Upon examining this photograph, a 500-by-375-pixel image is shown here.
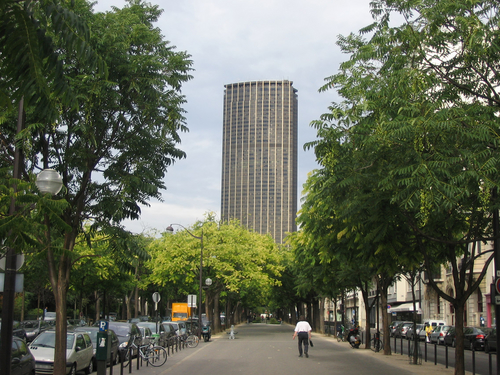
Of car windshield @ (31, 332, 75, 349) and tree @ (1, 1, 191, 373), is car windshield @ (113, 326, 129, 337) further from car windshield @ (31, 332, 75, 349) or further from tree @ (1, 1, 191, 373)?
tree @ (1, 1, 191, 373)

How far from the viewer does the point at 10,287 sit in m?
9.27

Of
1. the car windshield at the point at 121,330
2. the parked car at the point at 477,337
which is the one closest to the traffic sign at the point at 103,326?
the car windshield at the point at 121,330

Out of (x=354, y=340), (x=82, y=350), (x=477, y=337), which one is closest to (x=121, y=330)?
(x=82, y=350)

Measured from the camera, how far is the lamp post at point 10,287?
28.6ft

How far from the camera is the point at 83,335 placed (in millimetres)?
18203

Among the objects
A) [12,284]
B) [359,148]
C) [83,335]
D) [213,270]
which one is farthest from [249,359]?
[213,270]

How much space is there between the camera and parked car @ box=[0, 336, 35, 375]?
42.5 ft

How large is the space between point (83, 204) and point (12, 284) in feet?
19.6

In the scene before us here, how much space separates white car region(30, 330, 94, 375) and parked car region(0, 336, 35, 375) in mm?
2338

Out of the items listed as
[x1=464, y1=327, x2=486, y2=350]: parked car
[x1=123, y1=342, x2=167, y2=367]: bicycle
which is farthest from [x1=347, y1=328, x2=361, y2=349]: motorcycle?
[x1=123, y1=342, x2=167, y2=367]: bicycle

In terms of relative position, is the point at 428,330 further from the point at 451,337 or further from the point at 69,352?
the point at 69,352

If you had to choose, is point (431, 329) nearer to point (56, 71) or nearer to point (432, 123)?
point (432, 123)

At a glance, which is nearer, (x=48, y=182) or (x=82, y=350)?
(x=48, y=182)

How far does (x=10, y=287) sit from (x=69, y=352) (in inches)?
325
